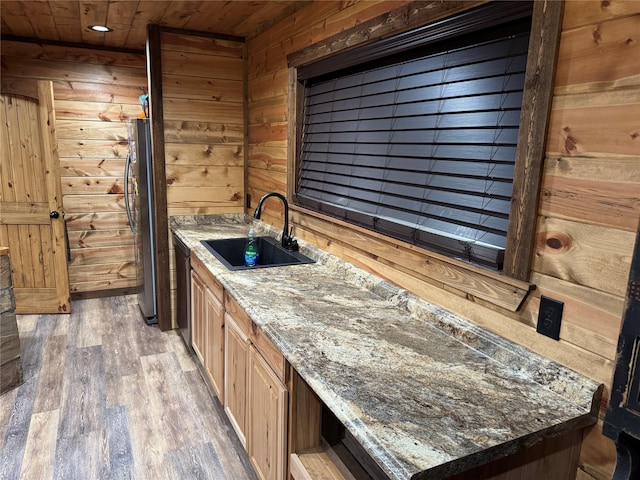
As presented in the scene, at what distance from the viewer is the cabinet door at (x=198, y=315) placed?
2.77 m

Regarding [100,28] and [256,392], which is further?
[100,28]

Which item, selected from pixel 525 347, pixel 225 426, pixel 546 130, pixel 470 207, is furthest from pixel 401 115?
pixel 225 426

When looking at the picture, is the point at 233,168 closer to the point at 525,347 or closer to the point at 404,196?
the point at 404,196

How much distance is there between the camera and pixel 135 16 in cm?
308

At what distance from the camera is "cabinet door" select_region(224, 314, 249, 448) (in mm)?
2066

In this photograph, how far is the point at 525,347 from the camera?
4.46ft

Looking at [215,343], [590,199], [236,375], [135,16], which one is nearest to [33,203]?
[135,16]

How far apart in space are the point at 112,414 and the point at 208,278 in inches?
36.6

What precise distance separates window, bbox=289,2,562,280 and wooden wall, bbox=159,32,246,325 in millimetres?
1118

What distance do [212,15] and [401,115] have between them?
1.70 metres

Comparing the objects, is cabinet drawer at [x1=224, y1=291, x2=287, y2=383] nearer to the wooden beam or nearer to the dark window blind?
the dark window blind

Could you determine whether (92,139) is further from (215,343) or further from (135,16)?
(215,343)

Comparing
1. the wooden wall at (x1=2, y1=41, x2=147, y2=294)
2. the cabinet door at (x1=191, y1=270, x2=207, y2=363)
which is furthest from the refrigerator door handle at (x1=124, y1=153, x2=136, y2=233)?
the cabinet door at (x1=191, y1=270, x2=207, y2=363)

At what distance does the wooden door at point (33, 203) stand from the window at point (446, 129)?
8.16 feet
